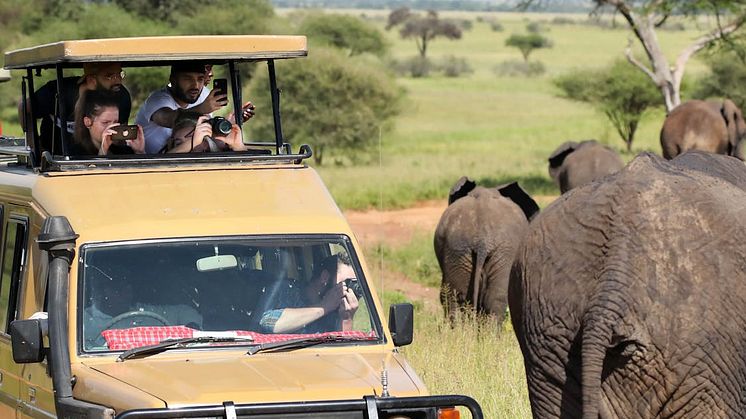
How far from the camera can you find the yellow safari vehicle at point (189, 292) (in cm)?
498

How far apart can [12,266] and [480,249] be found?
6762 mm

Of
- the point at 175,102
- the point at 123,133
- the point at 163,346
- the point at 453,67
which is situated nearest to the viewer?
the point at 163,346

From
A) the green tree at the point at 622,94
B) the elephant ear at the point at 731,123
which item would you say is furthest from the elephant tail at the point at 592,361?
the green tree at the point at 622,94

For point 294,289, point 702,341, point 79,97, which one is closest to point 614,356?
point 702,341

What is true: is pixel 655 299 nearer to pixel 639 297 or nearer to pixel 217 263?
pixel 639 297

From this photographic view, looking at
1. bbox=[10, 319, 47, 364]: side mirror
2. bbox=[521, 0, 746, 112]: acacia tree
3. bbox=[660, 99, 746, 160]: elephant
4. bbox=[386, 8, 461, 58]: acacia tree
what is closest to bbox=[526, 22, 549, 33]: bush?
bbox=[386, 8, 461, 58]: acacia tree

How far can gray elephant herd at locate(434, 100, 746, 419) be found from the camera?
5234 mm

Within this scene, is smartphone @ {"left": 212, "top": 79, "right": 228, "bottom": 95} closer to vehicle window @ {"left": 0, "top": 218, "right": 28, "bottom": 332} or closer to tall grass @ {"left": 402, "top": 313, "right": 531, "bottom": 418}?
vehicle window @ {"left": 0, "top": 218, "right": 28, "bottom": 332}

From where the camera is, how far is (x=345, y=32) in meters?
53.9

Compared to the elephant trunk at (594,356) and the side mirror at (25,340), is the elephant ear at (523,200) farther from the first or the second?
the side mirror at (25,340)

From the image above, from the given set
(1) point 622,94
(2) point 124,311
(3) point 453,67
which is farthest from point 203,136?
(3) point 453,67

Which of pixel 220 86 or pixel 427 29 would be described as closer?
pixel 220 86

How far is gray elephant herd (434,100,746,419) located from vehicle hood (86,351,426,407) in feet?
2.17

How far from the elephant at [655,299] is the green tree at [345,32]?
46706mm
